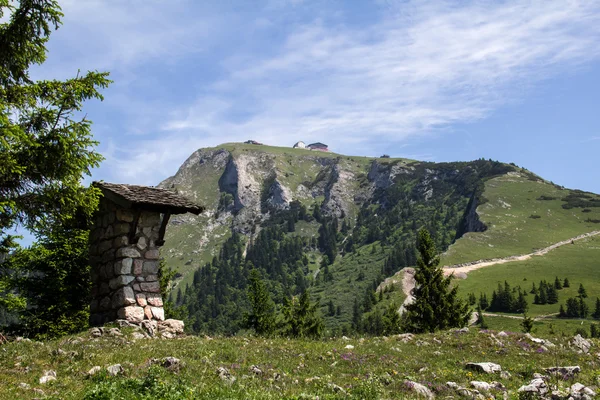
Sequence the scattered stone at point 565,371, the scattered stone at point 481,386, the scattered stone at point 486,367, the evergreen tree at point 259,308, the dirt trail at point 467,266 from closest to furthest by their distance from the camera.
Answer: the scattered stone at point 481,386
the scattered stone at point 565,371
the scattered stone at point 486,367
the evergreen tree at point 259,308
the dirt trail at point 467,266

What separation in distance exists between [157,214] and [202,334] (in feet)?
16.4

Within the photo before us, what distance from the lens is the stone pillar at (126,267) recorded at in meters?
16.4

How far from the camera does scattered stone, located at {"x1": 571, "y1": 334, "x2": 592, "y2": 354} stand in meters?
16.0

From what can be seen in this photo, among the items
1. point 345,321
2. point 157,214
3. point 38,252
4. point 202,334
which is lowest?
point 345,321

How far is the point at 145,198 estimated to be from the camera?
668 inches

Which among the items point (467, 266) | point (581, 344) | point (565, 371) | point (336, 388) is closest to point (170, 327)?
point (336, 388)

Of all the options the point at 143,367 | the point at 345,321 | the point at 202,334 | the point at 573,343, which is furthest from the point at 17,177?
the point at 345,321

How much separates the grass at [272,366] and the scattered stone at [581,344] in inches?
15.5

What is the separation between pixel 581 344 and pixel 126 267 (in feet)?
55.5

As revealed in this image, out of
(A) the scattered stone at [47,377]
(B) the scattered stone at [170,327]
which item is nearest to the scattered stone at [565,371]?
(A) the scattered stone at [47,377]

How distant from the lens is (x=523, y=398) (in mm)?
8766

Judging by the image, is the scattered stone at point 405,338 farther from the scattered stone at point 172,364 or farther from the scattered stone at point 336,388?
the scattered stone at point 172,364

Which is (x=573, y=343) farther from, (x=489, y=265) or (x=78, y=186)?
(x=489, y=265)

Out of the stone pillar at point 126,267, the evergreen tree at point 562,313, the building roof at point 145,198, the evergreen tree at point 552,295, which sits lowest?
the evergreen tree at point 562,313
